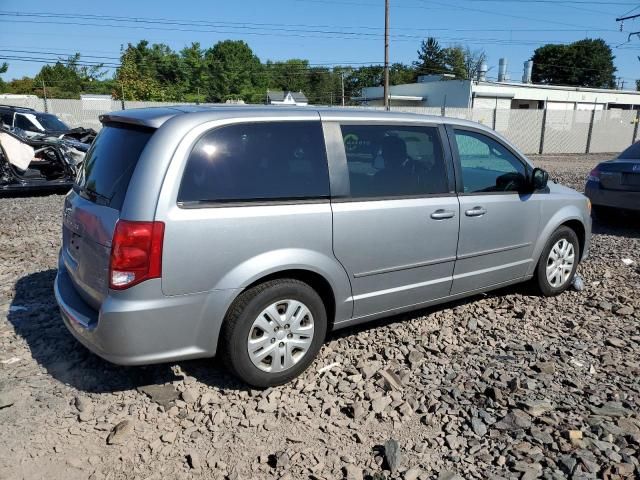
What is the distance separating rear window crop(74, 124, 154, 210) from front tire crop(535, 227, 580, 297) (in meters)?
3.77

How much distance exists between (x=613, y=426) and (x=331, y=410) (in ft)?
5.51

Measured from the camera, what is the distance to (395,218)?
12.2 feet

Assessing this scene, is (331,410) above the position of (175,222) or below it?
below

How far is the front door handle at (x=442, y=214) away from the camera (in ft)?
12.9

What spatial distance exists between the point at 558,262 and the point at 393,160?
7.74ft

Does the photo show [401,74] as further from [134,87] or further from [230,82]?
[134,87]

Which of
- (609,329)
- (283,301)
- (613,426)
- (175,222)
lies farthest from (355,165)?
(609,329)

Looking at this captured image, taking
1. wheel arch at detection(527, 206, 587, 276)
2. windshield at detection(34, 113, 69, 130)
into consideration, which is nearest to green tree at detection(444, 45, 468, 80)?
windshield at detection(34, 113, 69, 130)

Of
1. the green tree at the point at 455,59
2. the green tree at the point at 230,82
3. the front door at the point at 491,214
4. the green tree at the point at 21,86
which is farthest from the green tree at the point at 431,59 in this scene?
the front door at the point at 491,214

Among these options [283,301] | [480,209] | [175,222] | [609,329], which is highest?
[175,222]

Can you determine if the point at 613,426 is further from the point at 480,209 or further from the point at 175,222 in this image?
the point at 175,222

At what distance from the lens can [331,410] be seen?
10.5 ft

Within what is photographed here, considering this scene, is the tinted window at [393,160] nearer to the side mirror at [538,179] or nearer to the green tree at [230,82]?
the side mirror at [538,179]

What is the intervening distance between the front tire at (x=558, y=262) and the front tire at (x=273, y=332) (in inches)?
102
